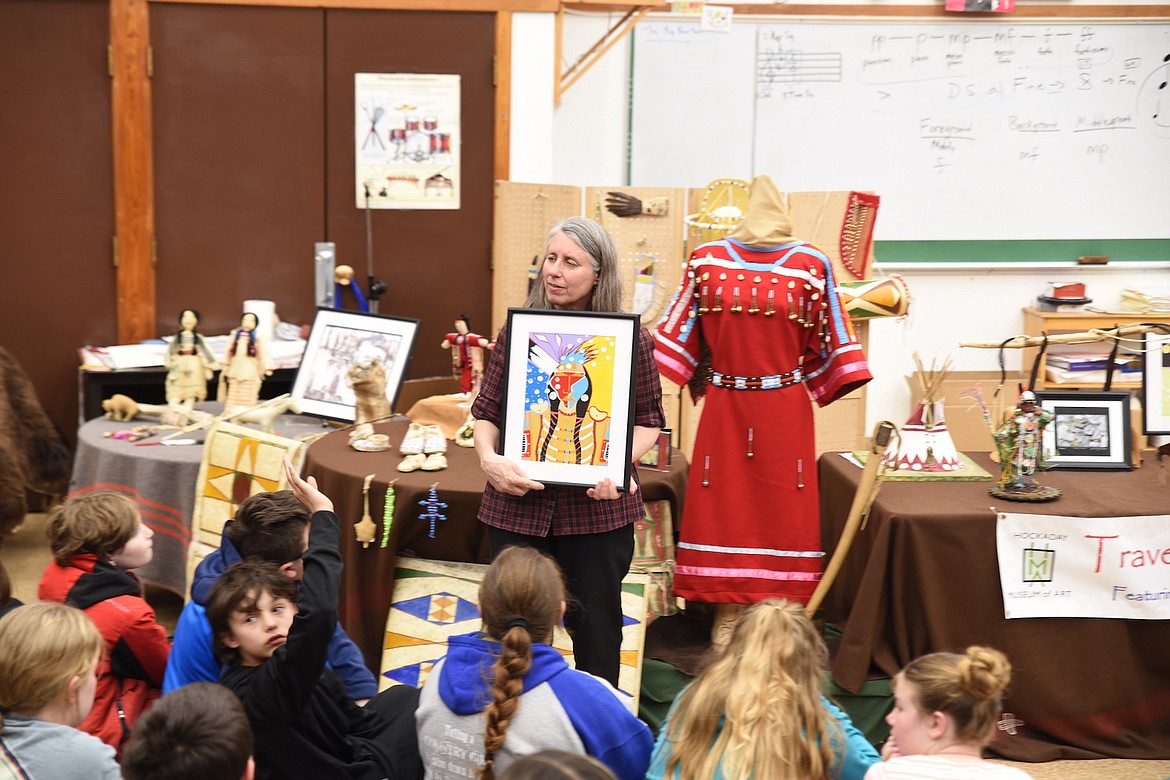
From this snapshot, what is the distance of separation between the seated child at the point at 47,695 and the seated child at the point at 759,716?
0.93m

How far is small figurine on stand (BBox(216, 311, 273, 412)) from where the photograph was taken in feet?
14.5

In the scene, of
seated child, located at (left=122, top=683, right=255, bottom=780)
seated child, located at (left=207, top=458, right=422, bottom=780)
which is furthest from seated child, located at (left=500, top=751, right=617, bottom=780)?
seated child, located at (left=207, top=458, right=422, bottom=780)

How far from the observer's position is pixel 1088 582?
3297 mm

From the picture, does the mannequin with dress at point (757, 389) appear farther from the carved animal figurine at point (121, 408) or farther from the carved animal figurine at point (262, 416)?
the carved animal figurine at point (121, 408)

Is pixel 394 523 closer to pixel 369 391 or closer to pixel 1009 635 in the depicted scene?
pixel 369 391

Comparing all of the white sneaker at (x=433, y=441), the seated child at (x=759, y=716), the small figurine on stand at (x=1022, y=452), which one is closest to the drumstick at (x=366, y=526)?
the white sneaker at (x=433, y=441)

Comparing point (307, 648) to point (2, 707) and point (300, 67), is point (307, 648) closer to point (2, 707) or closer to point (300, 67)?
point (2, 707)

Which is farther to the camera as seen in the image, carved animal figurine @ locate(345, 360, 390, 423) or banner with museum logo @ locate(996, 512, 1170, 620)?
carved animal figurine @ locate(345, 360, 390, 423)

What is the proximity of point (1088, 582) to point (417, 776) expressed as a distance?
192cm

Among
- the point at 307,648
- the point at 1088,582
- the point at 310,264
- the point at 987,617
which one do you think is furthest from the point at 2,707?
the point at 310,264

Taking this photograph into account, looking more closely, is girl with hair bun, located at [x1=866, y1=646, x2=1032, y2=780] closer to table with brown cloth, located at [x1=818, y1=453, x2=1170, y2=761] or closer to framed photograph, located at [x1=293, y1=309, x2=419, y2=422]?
table with brown cloth, located at [x1=818, y1=453, x2=1170, y2=761]

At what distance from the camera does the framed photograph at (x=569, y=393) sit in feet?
8.75

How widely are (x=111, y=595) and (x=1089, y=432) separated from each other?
9.27 ft

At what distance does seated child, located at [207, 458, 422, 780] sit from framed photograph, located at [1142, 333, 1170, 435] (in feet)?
8.21
